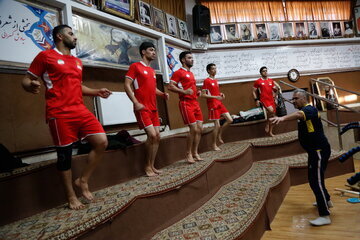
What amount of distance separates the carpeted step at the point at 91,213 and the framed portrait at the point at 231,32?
5133mm

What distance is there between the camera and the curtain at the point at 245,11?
6.86m

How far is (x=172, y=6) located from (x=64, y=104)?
4.76 m

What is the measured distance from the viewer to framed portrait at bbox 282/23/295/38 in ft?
23.8

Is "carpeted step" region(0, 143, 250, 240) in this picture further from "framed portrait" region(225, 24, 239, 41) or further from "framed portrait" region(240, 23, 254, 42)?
"framed portrait" region(240, 23, 254, 42)

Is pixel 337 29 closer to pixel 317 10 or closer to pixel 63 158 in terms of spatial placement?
pixel 317 10

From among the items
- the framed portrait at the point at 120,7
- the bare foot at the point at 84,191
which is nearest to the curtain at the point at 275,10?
the framed portrait at the point at 120,7

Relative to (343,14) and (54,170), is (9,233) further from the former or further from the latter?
(343,14)

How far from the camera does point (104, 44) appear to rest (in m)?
3.71

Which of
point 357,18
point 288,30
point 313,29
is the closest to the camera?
point 288,30

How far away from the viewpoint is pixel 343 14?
310 inches

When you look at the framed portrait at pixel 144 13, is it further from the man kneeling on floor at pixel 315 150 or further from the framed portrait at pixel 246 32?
→ the man kneeling on floor at pixel 315 150

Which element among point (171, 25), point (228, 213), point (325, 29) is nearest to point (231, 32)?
point (171, 25)

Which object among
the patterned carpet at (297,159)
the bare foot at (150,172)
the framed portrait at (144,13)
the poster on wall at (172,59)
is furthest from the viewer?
the poster on wall at (172,59)

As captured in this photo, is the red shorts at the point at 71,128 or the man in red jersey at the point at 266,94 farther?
the man in red jersey at the point at 266,94
